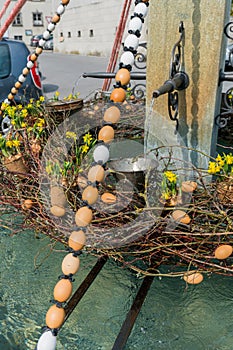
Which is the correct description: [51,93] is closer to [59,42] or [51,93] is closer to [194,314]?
[194,314]

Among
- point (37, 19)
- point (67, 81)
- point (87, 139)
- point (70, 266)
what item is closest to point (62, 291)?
point (70, 266)

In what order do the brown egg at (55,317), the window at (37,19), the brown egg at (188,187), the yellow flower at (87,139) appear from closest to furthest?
the brown egg at (55,317), the brown egg at (188,187), the yellow flower at (87,139), the window at (37,19)

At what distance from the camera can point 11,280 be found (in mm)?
1820

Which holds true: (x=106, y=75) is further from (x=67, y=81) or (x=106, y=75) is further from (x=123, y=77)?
(x=67, y=81)

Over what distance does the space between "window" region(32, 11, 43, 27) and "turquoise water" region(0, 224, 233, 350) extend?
31079 millimetres

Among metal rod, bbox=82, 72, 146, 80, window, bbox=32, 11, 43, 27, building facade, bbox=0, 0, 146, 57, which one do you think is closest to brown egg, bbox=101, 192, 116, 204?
metal rod, bbox=82, 72, 146, 80

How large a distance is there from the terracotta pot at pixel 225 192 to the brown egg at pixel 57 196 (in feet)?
2.26

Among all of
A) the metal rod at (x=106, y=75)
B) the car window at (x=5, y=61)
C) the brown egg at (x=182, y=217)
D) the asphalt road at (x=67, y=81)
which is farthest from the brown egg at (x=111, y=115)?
the asphalt road at (x=67, y=81)

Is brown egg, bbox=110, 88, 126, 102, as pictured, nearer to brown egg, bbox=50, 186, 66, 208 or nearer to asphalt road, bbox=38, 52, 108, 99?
brown egg, bbox=50, 186, 66, 208

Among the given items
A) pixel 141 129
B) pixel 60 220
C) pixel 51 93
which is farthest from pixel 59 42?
pixel 60 220

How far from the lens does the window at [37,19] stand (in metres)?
29.3

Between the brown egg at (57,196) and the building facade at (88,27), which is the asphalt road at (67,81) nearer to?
the building facade at (88,27)

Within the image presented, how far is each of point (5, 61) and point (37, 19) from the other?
28.2 m

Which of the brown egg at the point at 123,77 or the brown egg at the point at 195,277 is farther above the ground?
the brown egg at the point at 123,77
